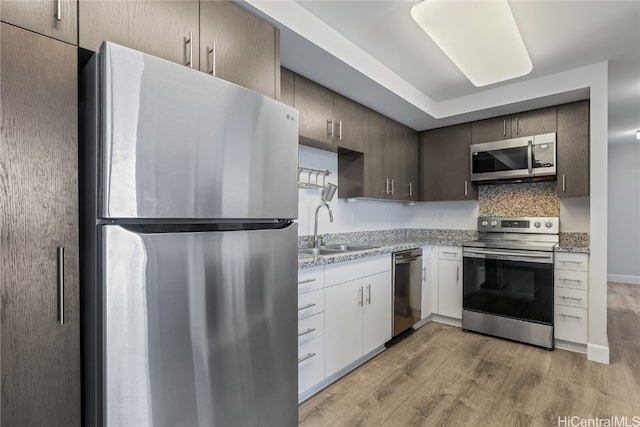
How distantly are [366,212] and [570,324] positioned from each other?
2.09 m

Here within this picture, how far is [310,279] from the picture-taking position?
2039 mm

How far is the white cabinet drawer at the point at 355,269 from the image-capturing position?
7.30 ft

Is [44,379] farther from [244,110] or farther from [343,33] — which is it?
[343,33]

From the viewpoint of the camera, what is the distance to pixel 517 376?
7.77 ft

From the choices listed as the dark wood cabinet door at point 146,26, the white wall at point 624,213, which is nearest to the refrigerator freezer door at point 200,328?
the dark wood cabinet door at point 146,26

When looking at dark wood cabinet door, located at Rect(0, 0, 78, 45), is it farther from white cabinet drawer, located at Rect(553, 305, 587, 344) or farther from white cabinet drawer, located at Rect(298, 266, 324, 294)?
white cabinet drawer, located at Rect(553, 305, 587, 344)

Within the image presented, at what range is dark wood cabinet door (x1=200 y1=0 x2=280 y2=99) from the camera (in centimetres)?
145

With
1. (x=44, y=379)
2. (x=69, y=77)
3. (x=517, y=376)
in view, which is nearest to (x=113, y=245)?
(x=44, y=379)

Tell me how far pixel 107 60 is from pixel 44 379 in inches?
38.7

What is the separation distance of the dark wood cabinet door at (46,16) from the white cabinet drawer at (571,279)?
3640 mm

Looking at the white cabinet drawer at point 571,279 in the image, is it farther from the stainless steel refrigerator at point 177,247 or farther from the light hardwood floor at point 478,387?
the stainless steel refrigerator at point 177,247

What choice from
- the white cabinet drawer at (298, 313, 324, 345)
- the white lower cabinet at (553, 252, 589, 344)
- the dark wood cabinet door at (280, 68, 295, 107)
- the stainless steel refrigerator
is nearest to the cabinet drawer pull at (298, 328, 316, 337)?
the white cabinet drawer at (298, 313, 324, 345)

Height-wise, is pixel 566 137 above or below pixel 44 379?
above
